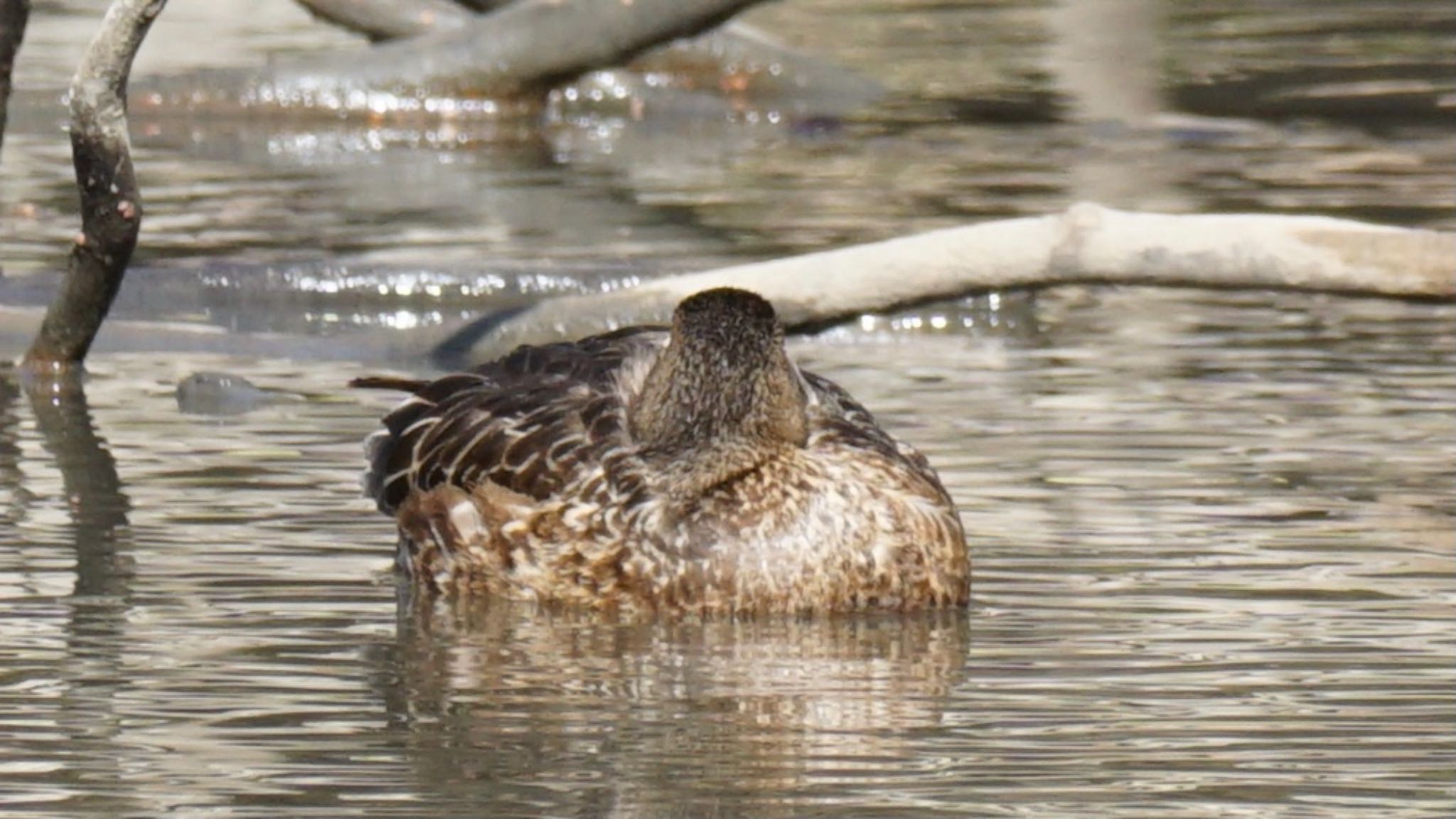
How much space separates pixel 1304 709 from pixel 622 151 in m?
11.7

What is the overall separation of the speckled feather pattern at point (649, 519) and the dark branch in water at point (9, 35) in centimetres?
292

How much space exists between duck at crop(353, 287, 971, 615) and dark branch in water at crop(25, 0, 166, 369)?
1.92 metres

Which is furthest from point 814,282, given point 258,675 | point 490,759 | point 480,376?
point 490,759

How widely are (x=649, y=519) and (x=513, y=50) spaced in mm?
10365

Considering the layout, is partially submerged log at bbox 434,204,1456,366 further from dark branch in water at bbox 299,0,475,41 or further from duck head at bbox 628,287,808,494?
dark branch in water at bbox 299,0,475,41

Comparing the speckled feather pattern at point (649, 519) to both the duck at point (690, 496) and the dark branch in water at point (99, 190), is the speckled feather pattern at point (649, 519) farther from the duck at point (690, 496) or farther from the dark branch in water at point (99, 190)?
the dark branch in water at point (99, 190)

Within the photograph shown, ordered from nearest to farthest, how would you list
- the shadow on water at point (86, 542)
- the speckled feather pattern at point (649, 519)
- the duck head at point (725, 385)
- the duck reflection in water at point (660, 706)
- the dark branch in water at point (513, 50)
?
the duck reflection in water at point (660, 706), the shadow on water at point (86, 542), the speckled feather pattern at point (649, 519), the duck head at point (725, 385), the dark branch in water at point (513, 50)

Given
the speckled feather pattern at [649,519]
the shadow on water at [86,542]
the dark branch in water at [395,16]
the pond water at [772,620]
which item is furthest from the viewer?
the dark branch in water at [395,16]

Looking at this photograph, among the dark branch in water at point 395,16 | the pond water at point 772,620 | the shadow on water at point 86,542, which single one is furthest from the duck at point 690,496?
the dark branch in water at point 395,16

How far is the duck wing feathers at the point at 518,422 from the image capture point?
806 cm

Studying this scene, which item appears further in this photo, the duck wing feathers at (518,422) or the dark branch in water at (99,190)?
the dark branch in water at (99,190)

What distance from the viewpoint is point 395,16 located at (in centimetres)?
1850

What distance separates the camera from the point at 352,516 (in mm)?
8859

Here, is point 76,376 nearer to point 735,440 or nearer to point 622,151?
point 735,440
